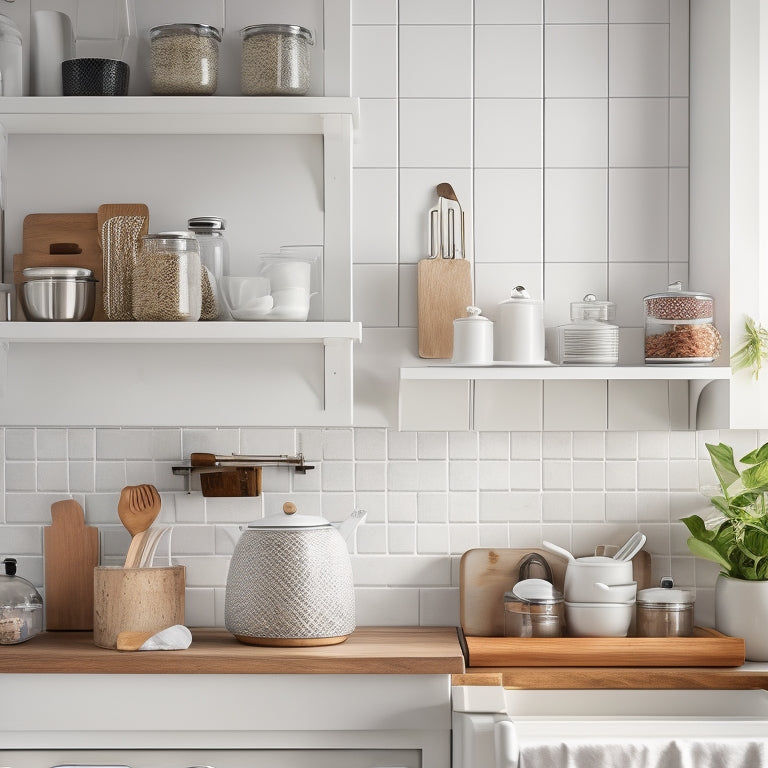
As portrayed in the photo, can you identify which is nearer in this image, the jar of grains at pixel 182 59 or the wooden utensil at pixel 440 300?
the jar of grains at pixel 182 59

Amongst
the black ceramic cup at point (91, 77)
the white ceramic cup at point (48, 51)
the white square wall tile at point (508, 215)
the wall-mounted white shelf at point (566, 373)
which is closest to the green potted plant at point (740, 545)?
the wall-mounted white shelf at point (566, 373)

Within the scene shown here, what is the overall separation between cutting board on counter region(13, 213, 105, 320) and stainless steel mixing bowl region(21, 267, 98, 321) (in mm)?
139

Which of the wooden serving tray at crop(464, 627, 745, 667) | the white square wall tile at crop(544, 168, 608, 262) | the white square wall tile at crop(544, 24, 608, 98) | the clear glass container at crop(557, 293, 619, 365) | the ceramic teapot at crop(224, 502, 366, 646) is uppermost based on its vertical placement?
the white square wall tile at crop(544, 24, 608, 98)

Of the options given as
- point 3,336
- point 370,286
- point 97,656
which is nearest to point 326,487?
point 370,286

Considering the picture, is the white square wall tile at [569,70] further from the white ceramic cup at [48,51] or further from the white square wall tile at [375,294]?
the white ceramic cup at [48,51]

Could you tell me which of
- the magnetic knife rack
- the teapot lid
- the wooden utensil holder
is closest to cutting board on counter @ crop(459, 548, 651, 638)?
the teapot lid

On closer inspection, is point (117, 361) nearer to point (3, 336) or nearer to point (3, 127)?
point (3, 336)

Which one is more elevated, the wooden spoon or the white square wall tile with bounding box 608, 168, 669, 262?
the white square wall tile with bounding box 608, 168, 669, 262

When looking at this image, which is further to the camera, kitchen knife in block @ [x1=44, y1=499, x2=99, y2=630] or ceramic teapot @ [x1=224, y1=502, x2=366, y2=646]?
kitchen knife in block @ [x1=44, y1=499, x2=99, y2=630]

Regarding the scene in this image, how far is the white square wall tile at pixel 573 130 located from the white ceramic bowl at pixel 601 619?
0.99 metres

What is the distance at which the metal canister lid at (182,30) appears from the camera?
1942mm

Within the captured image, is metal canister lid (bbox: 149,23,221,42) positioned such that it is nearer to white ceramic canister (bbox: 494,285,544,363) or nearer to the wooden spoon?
white ceramic canister (bbox: 494,285,544,363)

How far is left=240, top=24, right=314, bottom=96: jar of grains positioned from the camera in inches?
77.1

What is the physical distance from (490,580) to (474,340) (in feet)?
1.78
